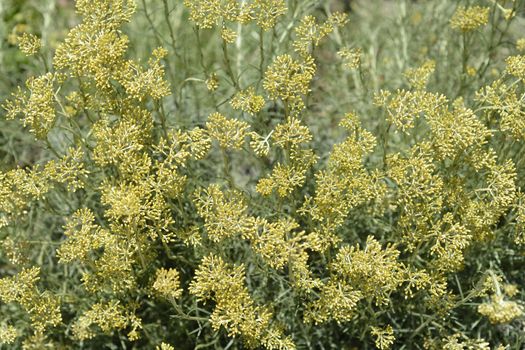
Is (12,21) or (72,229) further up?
(12,21)

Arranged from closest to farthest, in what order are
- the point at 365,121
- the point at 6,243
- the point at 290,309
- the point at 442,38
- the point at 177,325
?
the point at 6,243 < the point at 290,309 < the point at 177,325 < the point at 365,121 < the point at 442,38

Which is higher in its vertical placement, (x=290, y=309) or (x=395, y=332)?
(x=290, y=309)

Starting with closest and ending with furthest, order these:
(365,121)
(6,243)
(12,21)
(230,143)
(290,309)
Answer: (230,143) < (6,243) < (290,309) < (365,121) < (12,21)

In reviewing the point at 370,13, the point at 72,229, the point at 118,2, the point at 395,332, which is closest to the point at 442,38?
the point at 370,13

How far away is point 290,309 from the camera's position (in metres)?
2.59

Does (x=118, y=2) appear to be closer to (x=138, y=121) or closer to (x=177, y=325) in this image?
(x=138, y=121)

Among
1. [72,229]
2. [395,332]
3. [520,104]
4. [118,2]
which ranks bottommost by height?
[395,332]

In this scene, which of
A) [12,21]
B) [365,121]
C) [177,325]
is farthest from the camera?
[12,21]

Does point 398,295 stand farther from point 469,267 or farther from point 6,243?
point 6,243

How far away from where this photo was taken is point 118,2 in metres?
2.22

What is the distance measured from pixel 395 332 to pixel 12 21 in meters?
3.45

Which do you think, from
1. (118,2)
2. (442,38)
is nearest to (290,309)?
(118,2)

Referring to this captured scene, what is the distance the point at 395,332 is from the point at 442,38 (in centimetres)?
181

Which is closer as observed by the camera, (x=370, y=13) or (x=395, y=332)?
(x=395, y=332)
